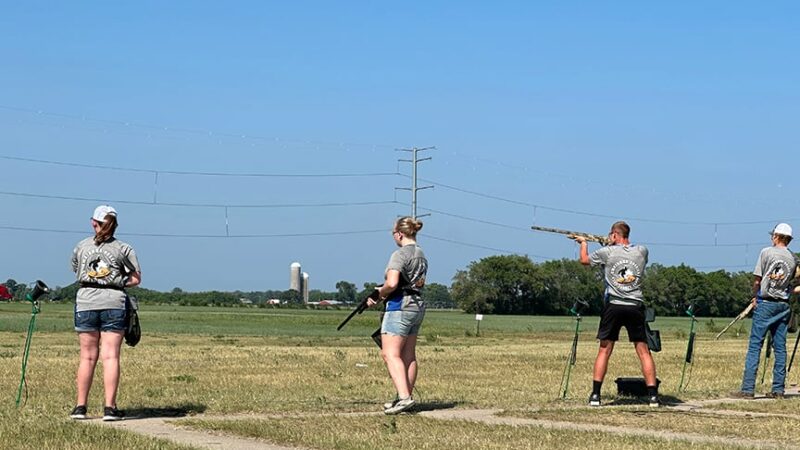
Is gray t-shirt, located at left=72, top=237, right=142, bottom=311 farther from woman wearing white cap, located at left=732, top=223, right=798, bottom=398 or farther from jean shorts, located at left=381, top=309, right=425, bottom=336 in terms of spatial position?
woman wearing white cap, located at left=732, top=223, right=798, bottom=398

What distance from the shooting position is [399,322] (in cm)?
1322

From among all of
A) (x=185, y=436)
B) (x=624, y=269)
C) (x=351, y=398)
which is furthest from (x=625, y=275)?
(x=185, y=436)

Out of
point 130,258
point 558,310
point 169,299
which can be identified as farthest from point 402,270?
point 169,299

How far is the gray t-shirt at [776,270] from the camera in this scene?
51.8 ft

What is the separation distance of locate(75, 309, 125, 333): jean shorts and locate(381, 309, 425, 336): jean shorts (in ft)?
8.48

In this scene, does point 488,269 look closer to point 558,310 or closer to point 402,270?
point 558,310

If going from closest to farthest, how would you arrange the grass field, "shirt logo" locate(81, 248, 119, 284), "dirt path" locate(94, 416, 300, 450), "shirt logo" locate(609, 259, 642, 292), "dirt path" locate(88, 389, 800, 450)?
"dirt path" locate(94, 416, 300, 450) < "dirt path" locate(88, 389, 800, 450) < the grass field < "shirt logo" locate(81, 248, 119, 284) < "shirt logo" locate(609, 259, 642, 292)

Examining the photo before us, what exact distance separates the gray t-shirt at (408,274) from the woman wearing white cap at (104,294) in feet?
8.13

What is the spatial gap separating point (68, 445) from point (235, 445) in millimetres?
1309

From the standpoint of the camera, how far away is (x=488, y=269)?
495 ft

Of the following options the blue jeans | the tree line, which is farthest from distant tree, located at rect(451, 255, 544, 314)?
the blue jeans

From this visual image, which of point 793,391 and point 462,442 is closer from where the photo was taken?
point 462,442

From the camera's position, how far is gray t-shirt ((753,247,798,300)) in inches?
621

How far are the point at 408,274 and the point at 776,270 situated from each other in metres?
5.11
